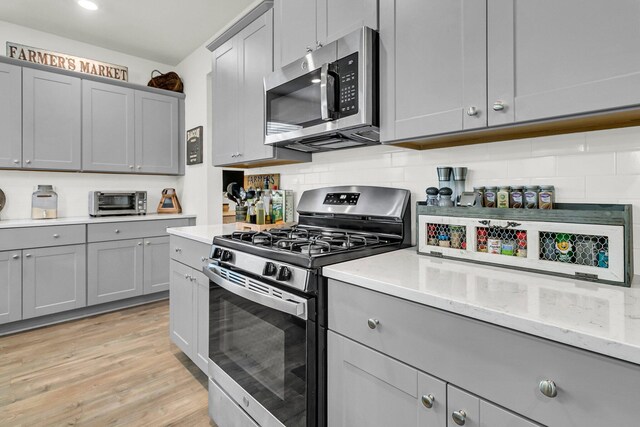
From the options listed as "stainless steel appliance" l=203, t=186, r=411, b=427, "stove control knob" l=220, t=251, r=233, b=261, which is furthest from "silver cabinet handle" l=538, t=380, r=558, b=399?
"stove control knob" l=220, t=251, r=233, b=261

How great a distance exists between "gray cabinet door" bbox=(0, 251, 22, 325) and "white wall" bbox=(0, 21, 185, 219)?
659 millimetres

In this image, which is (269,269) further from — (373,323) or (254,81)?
(254,81)

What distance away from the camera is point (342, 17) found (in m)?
1.57

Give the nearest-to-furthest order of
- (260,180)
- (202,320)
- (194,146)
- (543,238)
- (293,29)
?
1. (543,238)
2. (293,29)
3. (202,320)
4. (260,180)
5. (194,146)

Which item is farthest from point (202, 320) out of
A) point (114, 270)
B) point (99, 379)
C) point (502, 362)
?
point (114, 270)

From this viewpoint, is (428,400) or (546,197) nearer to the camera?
(428,400)

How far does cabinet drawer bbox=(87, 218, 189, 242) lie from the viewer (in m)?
3.18

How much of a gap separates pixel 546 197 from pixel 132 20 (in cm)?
362

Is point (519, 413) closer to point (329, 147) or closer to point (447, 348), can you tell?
point (447, 348)

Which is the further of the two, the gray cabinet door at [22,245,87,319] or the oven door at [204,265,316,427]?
the gray cabinet door at [22,245,87,319]

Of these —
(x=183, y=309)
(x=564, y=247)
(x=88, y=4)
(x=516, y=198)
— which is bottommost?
(x=183, y=309)

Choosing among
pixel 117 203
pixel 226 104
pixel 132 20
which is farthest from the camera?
pixel 117 203

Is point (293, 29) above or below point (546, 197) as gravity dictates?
→ above

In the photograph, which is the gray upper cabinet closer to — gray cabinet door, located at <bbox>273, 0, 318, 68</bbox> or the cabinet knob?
gray cabinet door, located at <bbox>273, 0, 318, 68</bbox>
